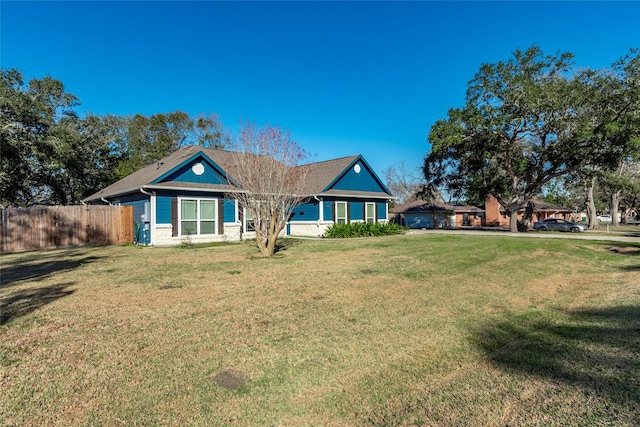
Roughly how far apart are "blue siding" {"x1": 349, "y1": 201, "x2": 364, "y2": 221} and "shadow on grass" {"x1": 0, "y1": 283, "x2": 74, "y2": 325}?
17.2 m

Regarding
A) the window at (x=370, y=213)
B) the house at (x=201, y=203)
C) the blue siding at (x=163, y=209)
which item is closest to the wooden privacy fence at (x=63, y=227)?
the house at (x=201, y=203)

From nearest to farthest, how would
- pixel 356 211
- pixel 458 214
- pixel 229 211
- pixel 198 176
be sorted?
pixel 198 176
pixel 229 211
pixel 356 211
pixel 458 214

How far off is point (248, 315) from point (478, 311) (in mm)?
3818

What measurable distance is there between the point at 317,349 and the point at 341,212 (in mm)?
18042

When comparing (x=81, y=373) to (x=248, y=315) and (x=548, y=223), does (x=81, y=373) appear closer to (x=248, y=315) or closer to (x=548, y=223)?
(x=248, y=315)

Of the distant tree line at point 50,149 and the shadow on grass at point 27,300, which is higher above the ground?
the distant tree line at point 50,149

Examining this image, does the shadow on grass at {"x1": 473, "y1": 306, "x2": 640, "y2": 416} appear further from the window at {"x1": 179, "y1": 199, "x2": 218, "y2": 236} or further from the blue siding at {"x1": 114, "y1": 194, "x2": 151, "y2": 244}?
the blue siding at {"x1": 114, "y1": 194, "x2": 151, "y2": 244}

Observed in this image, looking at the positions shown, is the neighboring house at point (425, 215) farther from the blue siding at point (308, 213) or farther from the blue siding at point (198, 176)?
the blue siding at point (198, 176)

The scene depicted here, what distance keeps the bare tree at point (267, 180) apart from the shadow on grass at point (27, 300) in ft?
19.1

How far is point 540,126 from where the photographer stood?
951 inches

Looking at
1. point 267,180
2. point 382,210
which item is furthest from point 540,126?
point 267,180

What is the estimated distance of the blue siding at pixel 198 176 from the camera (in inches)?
632

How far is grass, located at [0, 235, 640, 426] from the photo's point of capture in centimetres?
286

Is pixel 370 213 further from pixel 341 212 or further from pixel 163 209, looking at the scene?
pixel 163 209
